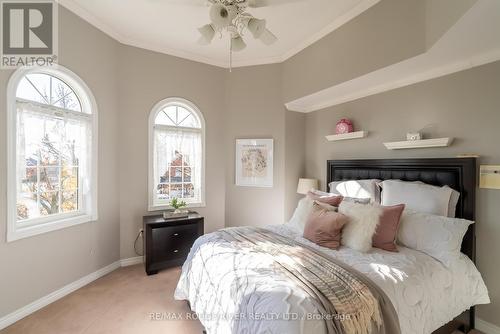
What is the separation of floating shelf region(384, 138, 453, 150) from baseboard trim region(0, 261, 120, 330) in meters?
3.64

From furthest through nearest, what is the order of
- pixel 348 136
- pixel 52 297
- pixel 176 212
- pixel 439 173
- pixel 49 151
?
pixel 176 212
pixel 348 136
pixel 49 151
pixel 52 297
pixel 439 173

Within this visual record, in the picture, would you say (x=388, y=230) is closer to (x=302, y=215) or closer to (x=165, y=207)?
(x=302, y=215)

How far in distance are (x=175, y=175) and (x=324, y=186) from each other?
222 centimetres

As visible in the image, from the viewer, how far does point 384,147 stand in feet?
8.62

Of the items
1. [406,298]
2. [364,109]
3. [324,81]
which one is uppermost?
[324,81]

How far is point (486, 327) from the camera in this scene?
1.91 m

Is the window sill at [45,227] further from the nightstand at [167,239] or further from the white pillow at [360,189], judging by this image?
the white pillow at [360,189]

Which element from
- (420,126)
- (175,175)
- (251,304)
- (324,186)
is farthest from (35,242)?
(420,126)

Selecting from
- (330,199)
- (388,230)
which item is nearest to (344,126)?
(330,199)


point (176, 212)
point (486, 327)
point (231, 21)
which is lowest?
point (486, 327)

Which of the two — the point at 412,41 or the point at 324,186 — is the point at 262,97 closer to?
the point at 324,186

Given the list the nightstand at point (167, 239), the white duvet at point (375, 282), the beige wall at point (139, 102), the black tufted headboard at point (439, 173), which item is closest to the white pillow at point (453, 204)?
the black tufted headboard at point (439, 173)

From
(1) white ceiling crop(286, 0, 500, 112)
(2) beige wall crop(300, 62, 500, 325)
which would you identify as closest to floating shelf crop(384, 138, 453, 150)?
(2) beige wall crop(300, 62, 500, 325)

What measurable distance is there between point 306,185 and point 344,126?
3.13 feet
